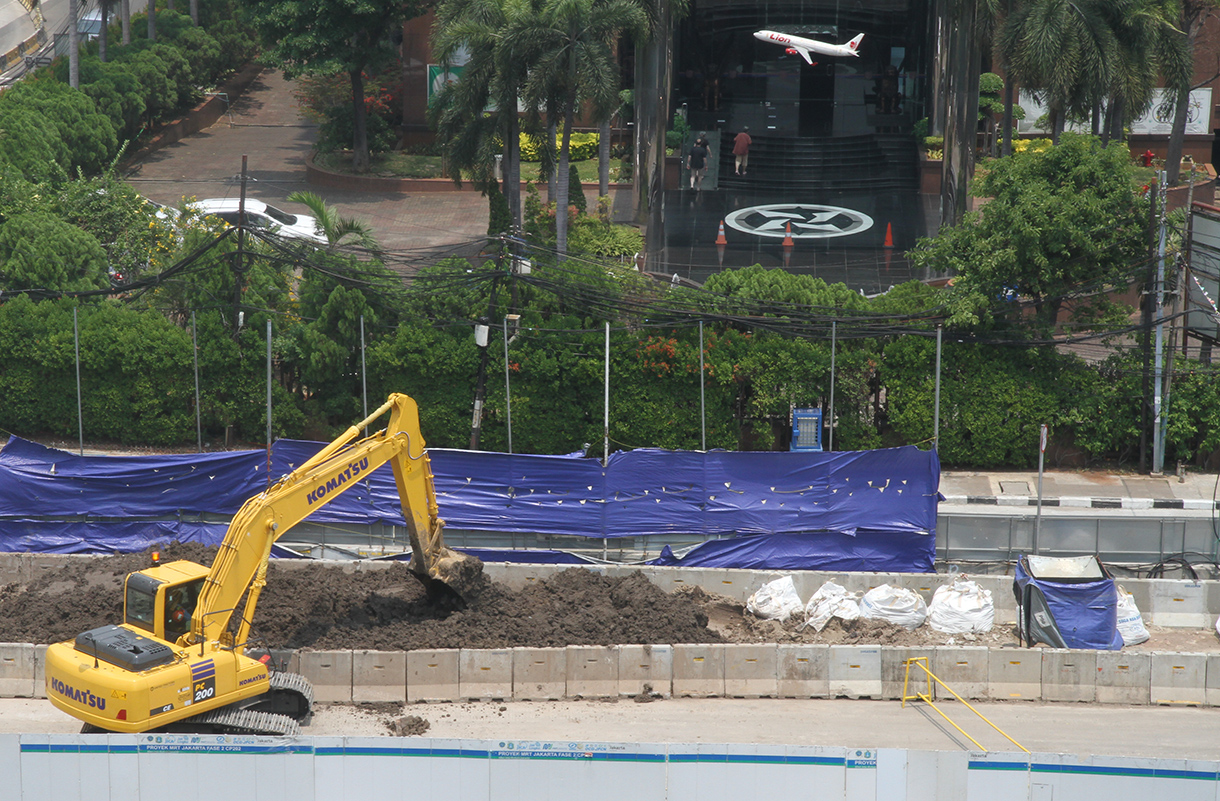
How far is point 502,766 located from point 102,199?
23.1m

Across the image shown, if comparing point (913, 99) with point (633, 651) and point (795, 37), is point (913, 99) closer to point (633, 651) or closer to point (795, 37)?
point (795, 37)

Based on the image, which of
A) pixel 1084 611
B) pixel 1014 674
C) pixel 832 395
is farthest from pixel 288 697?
pixel 832 395

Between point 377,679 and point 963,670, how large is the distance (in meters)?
8.90

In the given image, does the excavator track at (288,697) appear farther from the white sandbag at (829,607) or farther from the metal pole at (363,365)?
the metal pole at (363,365)

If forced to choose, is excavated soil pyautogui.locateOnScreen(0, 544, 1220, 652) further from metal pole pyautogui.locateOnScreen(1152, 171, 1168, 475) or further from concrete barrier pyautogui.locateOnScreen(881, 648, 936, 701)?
metal pole pyautogui.locateOnScreen(1152, 171, 1168, 475)

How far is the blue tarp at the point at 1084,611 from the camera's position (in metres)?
21.7

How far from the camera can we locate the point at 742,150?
44.2 metres

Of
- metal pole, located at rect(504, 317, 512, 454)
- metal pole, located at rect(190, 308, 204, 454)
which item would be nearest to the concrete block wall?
metal pole, located at rect(504, 317, 512, 454)

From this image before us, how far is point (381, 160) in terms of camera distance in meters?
47.3

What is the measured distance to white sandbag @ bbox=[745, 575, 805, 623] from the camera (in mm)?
23062

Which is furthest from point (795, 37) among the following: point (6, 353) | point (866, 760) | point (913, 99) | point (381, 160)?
point (866, 760)

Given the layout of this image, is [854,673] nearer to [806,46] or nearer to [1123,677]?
[1123,677]

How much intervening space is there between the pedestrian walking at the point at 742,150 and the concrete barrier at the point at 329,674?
27.7 m

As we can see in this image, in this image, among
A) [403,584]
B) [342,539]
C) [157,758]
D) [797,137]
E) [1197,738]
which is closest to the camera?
[157,758]
